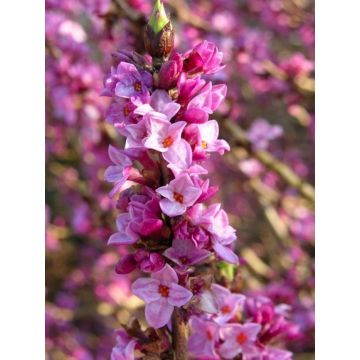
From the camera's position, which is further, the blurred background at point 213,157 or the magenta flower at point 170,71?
the blurred background at point 213,157

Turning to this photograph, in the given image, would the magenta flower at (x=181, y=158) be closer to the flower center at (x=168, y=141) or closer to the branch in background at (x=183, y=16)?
the flower center at (x=168, y=141)

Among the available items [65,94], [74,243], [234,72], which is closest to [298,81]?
[234,72]

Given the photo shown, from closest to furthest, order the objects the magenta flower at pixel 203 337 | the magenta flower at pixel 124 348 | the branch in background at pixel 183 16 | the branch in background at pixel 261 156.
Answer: the magenta flower at pixel 124 348 < the magenta flower at pixel 203 337 < the branch in background at pixel 261 156 < the branch in background at pixel 183 16

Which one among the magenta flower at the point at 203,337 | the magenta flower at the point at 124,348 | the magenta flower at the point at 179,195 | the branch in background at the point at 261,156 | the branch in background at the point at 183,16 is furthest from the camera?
the branch in background at the point at 183,16

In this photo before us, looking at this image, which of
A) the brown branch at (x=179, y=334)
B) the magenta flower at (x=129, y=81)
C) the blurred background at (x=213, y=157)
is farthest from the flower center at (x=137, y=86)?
the blurred background at (x=213, y=157)

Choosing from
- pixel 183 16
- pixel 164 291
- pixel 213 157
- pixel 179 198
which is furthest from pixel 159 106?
pixel 213 157

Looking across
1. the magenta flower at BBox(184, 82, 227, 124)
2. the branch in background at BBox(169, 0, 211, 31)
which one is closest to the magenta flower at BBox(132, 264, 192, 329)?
the magenta flower at BBox(184, 82, 227, 124)

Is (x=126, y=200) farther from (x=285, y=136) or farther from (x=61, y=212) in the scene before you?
(x=285, y=136)
